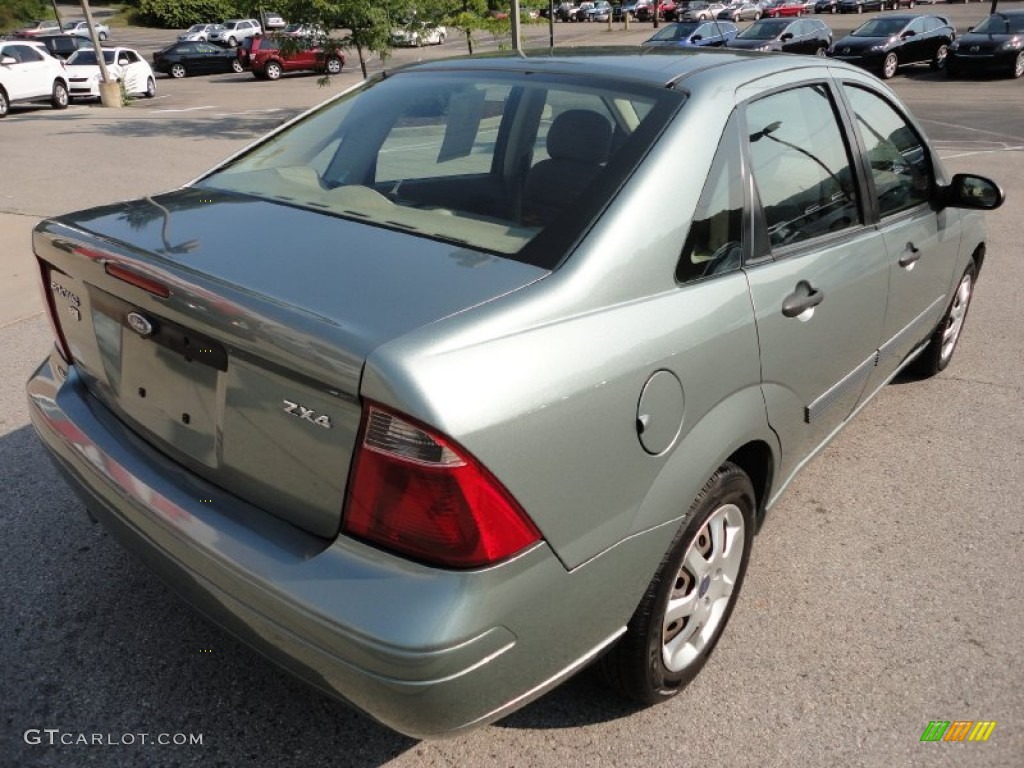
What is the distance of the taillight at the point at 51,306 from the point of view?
2527 millimetres

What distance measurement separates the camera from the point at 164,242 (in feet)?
7.09

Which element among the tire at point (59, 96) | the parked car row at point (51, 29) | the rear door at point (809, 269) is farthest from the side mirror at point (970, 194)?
the parked car row at point (51, 29)

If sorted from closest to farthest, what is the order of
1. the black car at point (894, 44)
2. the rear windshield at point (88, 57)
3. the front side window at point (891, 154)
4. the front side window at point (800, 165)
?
the front side window at point (800, 165), the front side window at point (891, 154), the black car at point (894, 44), the rear windshield at point (88, 57)

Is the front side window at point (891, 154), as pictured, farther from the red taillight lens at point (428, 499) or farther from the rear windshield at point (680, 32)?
the rear windshield at point (680, 32)

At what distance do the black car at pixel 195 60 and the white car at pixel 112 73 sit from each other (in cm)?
803

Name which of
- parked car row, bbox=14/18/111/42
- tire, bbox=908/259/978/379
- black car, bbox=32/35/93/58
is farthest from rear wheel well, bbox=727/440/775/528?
parked car row, bbox=14/18/111/42

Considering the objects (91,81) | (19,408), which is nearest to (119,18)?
(91,81)

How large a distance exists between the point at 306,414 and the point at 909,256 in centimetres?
260

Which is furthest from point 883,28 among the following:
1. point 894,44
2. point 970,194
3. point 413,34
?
point 970,194

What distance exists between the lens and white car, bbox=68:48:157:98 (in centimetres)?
2352

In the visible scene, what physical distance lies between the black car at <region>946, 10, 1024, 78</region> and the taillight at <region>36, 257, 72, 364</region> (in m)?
25.9

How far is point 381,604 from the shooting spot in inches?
66.3

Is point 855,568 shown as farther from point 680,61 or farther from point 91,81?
point 91,81

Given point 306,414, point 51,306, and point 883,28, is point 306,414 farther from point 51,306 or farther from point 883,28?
point 883,28
